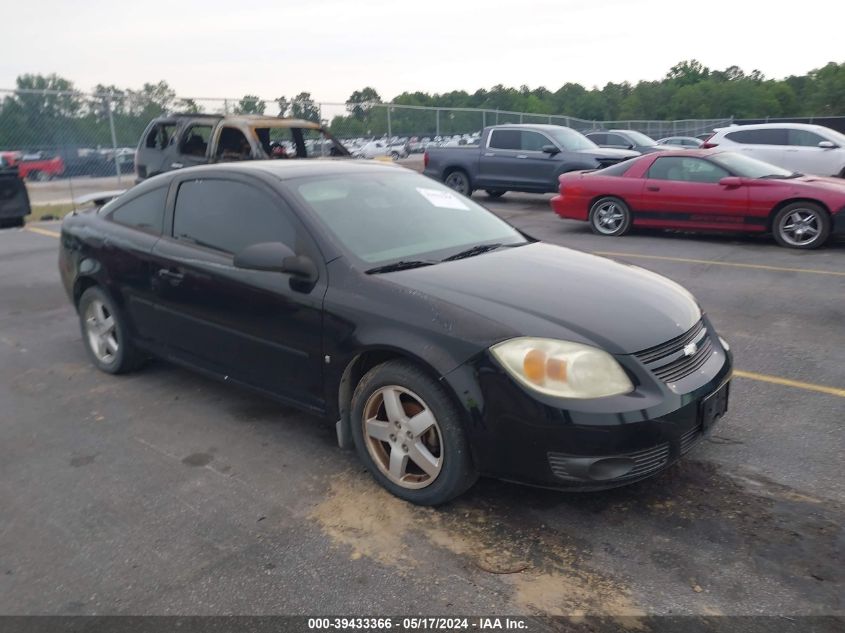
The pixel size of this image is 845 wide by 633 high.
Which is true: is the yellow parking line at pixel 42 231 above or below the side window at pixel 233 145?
below

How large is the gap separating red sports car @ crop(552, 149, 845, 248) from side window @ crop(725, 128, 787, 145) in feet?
19.9

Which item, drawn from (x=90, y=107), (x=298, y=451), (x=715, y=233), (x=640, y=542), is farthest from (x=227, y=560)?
(x=90, y=107)

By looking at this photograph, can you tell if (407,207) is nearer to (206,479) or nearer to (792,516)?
(206,479)

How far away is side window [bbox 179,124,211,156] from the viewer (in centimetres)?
1145

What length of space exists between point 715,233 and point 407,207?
26.3 feet

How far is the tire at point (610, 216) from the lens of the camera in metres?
10.9

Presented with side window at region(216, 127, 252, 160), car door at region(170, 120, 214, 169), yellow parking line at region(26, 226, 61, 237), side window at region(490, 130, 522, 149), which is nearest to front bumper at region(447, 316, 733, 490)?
side window at region(216, 127, 252, 160)

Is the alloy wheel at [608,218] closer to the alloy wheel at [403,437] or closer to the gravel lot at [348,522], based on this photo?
the gravel lot at [348,522]

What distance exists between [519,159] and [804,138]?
6234 mm

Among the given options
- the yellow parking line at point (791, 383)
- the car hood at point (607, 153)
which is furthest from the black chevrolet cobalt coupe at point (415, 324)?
the car hood at point (607, 153)

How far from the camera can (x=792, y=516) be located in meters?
3.06

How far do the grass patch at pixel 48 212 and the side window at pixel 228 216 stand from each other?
10.8 meters

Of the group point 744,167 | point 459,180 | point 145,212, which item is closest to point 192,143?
point 459,180

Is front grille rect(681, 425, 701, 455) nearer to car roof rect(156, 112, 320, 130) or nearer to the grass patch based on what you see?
car roof rect(156, 112, 320, 130)
